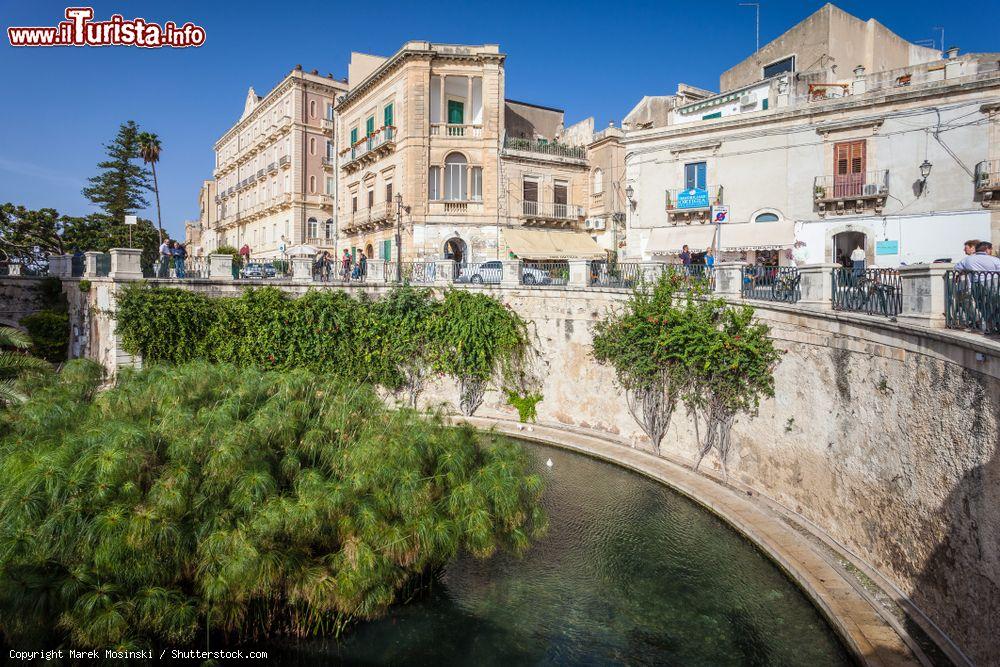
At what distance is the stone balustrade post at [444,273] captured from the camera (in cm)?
1958

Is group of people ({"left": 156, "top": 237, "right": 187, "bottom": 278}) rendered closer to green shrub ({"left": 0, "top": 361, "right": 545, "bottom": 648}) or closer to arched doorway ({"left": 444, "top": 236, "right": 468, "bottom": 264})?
green shrub ({"left": 0, "top": 361, "right": 545, "bottom": 648})

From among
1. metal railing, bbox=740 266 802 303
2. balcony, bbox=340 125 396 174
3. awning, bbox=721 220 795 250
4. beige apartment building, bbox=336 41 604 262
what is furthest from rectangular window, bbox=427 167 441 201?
metal railing, bbox=740 266 802 303

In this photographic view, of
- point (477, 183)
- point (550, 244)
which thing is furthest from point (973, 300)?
point (477, 183)

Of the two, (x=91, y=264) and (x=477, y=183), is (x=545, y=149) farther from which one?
(x=91, y=264)

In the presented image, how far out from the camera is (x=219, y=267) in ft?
59.9

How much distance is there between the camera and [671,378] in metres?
14.7

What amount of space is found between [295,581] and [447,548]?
221 cm

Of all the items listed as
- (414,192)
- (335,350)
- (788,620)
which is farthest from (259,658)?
(414,192)

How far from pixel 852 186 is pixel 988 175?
3.27 m

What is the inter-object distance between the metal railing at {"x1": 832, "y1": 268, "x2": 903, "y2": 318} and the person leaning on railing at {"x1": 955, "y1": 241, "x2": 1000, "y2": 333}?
3.42 feet

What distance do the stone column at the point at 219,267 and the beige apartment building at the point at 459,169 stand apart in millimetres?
7353

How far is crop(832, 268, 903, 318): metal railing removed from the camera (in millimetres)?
8906

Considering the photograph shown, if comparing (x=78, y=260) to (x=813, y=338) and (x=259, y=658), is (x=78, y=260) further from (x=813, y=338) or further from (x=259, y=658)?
(x=813, y=338)

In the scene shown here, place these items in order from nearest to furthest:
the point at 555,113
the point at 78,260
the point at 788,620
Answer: the point at 788,620, the point at 78,260, the point at 555,113
